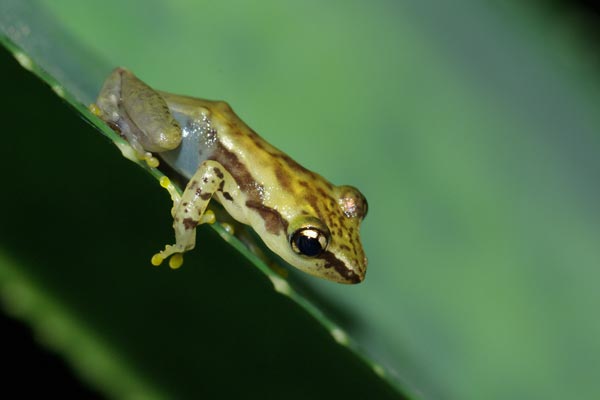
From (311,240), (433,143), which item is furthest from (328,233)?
(433,143)

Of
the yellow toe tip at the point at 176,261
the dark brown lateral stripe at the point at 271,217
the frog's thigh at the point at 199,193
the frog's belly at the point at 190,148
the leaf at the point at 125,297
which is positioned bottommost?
the leaf at the point at 125,297

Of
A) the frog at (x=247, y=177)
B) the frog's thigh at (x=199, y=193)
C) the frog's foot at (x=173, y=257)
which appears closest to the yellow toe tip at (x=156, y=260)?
the frog's foot at (x=173, y=257)

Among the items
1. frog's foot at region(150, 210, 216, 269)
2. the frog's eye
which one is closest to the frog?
the frog's eye

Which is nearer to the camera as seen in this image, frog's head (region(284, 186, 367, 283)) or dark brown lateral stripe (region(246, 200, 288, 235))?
frog's head (region(284, 186, 367, 283))

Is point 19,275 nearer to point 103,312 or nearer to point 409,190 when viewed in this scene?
point 103,312

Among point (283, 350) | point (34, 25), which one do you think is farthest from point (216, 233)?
point (34, 25)

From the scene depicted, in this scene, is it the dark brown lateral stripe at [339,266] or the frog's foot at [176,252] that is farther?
the dark brown lateral stripe at [339,266]

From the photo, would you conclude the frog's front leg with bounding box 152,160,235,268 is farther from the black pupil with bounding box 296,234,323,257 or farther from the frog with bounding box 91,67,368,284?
the black pupil with bounding box 296,234,323,257

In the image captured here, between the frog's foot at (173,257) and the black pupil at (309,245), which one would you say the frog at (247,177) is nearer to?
the black pupil at (309,245)
